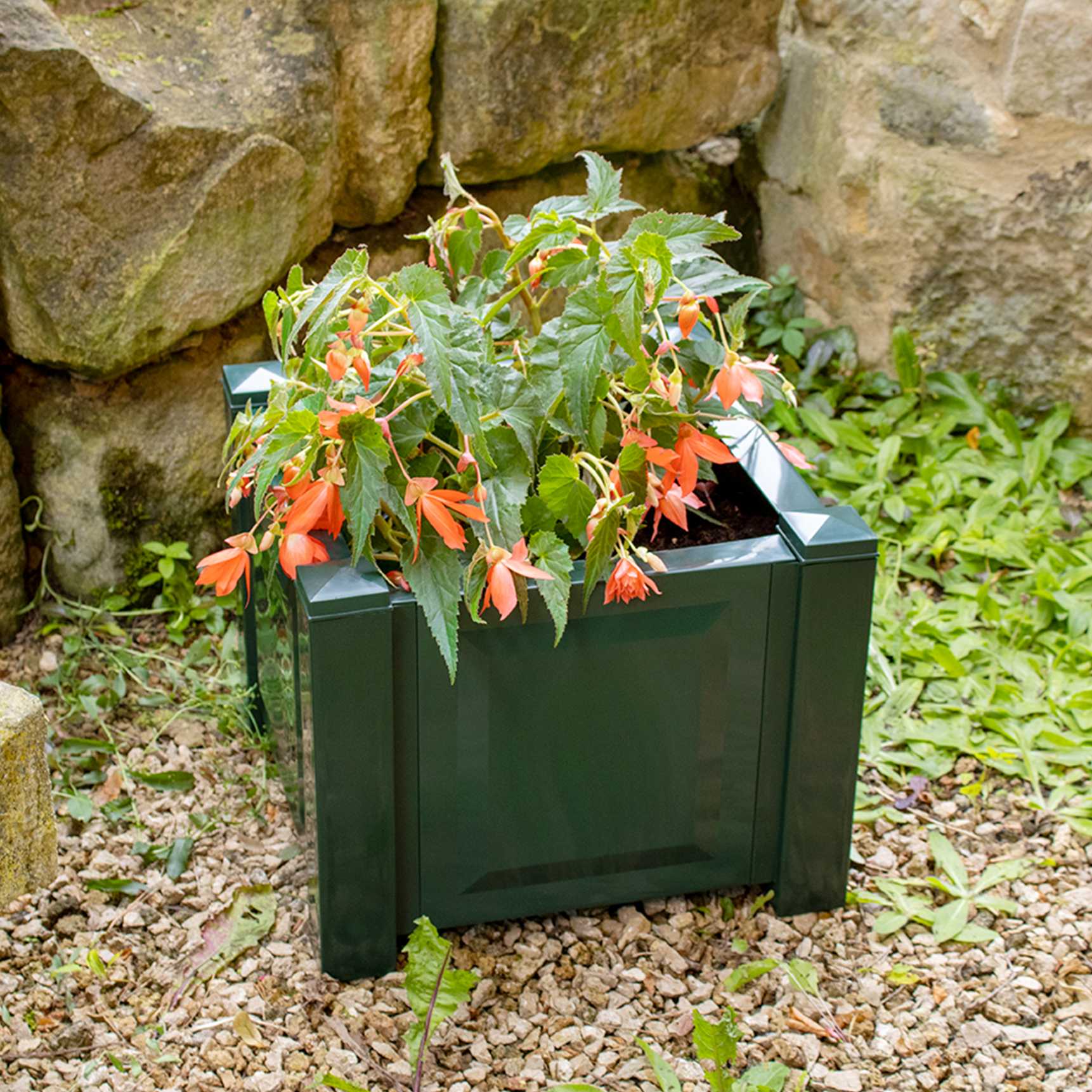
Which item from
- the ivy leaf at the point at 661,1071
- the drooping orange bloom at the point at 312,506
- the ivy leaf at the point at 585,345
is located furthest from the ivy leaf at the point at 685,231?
the ivy leaf at the point at 661,1071

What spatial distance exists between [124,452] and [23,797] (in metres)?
1.43

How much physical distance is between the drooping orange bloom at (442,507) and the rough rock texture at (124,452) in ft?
3.96

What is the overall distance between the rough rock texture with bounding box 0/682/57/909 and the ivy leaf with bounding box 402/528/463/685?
0.44 m

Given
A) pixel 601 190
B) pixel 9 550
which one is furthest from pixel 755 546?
pixel 9 550

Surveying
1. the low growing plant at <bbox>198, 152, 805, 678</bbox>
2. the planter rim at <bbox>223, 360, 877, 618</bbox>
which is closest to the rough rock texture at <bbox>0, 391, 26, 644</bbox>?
the planter rim at <bbox>223, 360, 877, 618</bbox>

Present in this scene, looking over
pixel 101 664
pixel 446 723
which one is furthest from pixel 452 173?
pixel 101 664

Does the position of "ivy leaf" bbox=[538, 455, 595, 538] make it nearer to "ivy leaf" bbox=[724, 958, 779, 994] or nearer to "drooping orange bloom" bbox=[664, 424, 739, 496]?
"drooping orange bloom" bbox=[664, 424, 739, 496]

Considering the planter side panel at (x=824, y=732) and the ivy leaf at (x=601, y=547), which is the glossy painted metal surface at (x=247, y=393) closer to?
the ivy leaf at (x=601, y=547)

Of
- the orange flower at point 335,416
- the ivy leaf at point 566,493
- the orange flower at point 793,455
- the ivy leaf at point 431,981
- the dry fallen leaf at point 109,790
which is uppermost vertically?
the orange flower at point 335,416

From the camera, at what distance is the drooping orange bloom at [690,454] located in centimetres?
185

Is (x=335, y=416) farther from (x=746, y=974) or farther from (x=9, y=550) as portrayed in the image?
(x=9, y=550)

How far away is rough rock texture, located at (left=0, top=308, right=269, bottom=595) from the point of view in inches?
107

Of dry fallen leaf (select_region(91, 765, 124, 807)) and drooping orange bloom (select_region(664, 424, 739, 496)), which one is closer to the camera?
drooping orange bloom (select_region(664, 424, 739, 496))

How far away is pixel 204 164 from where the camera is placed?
2.59 meters
